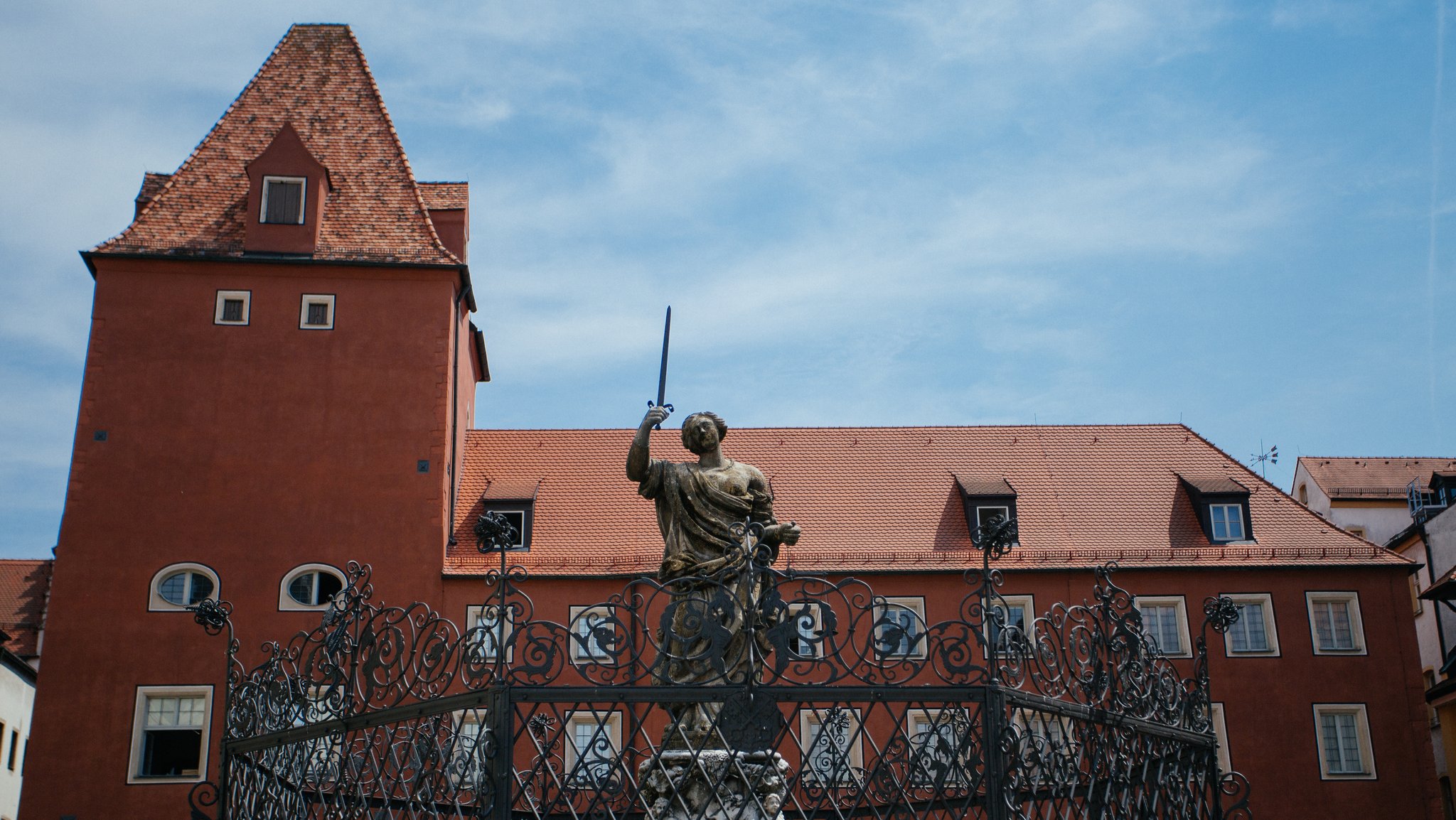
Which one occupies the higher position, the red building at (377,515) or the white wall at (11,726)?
the red building at (377,515)

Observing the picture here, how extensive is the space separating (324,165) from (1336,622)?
78.1 feet

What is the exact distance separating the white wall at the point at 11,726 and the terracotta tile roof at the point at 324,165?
14.1 metres

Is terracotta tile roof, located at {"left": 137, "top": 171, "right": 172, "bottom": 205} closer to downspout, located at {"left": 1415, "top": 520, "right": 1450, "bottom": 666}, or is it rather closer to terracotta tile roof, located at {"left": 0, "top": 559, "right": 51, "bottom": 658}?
terracotta tile roof, located at {"left": 0, "top": 559, "right": 51, "bottom": 658}

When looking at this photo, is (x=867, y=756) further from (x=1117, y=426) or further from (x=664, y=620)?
(x=664, y=620)

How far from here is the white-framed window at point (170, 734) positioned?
29172 mm

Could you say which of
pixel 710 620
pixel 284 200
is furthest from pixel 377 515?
pixel 710 620

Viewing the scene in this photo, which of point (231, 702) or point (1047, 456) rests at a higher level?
point (1047, 456)

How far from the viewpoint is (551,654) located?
9.68m

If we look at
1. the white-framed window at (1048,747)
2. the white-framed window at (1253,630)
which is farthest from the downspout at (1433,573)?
the white-framed window at (1048,747)

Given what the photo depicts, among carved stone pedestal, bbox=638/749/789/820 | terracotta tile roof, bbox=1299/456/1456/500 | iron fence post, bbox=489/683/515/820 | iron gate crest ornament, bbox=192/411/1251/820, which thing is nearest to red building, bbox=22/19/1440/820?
terracotta tile roof, bbox=1299/456/1456/500

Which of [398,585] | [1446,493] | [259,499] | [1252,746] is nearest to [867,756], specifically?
[1252,746]

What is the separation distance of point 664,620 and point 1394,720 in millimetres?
25976

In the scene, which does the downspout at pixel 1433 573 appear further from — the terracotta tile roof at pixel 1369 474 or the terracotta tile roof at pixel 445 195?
the terracotta tile roof at pixel 445 195

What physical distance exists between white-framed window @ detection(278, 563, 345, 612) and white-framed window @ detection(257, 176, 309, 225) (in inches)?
303
